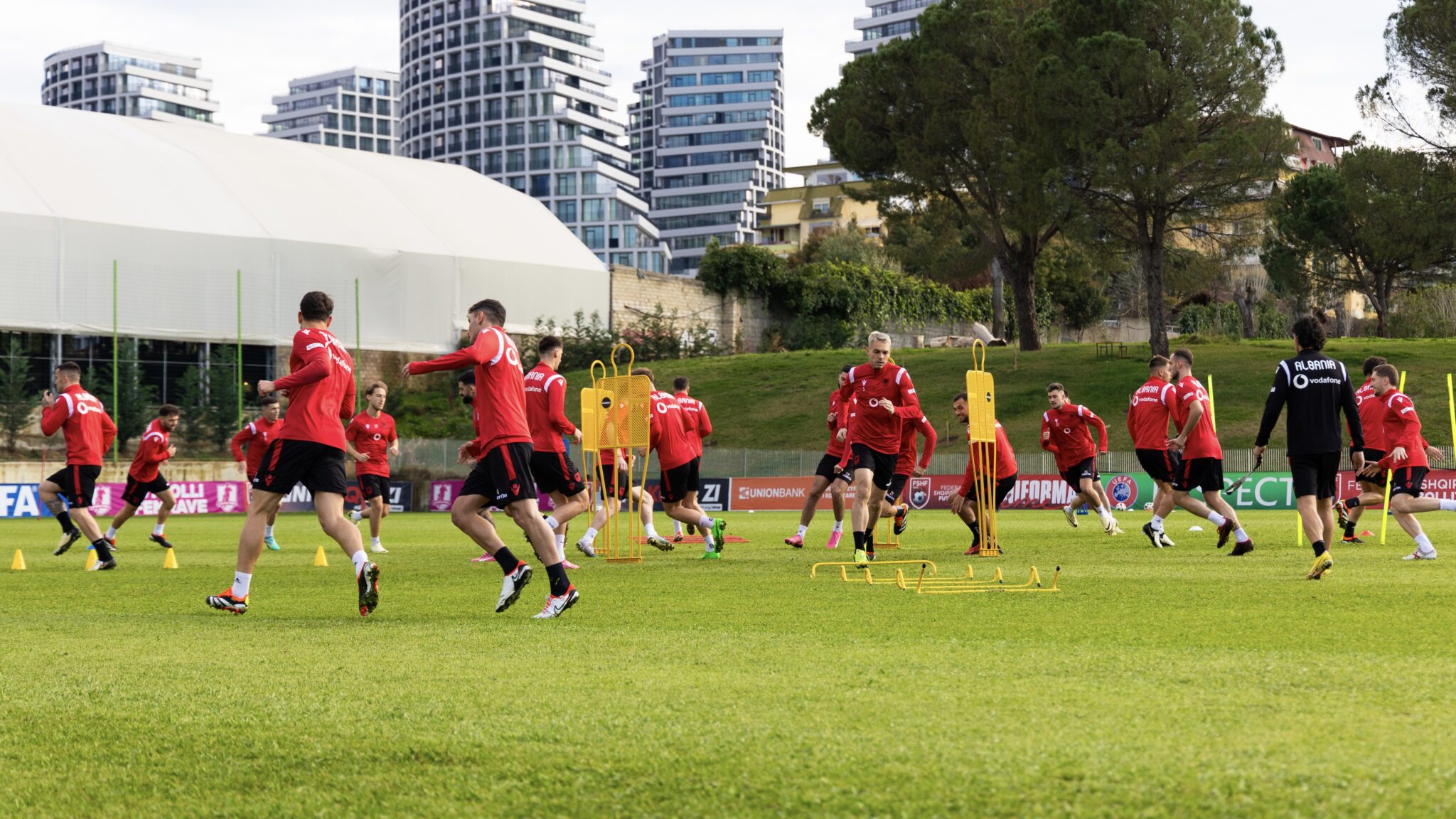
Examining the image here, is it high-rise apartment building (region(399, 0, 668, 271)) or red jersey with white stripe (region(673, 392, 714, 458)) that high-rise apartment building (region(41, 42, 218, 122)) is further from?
red jersey with white stripe (region(673, 392, 714, 458))

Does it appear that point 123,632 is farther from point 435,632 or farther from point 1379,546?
point 1379,546

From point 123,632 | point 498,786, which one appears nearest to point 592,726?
point 498,786

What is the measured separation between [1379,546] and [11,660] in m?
13.6

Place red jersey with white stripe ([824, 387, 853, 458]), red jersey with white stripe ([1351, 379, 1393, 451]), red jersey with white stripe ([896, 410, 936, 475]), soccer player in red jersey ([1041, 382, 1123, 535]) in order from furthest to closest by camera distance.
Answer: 1. soccer player in red jersey ([1041, 382, 1123, 535])
2. red jersey with white stripe ([824, 387, 853, 458])
3. red jersey with white stripe ([1351, 379, 1393, 451])
4. red jersey with white stripe ([896, 410, 936, 475])

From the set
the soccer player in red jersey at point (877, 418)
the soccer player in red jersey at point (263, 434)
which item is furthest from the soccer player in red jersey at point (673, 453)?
the soccer player in red jersey at point (263, 434)

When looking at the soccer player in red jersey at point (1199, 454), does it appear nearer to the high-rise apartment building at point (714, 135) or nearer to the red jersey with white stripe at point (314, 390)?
the red jersey with white stripe at point (314, 390)

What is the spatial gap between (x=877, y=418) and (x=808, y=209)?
12088cm

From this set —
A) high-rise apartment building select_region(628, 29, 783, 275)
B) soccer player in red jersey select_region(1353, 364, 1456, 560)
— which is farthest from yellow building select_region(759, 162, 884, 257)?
soccer player in red jersey select_region(1353, 364, 1456, 560)

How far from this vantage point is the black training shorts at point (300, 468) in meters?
9.19

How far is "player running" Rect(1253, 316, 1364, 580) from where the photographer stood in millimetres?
11180

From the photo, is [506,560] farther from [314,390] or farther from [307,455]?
[314,390]

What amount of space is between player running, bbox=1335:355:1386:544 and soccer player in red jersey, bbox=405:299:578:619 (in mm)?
9580

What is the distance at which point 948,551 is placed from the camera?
15.4 meters

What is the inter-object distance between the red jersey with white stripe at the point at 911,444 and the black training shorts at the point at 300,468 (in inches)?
256
